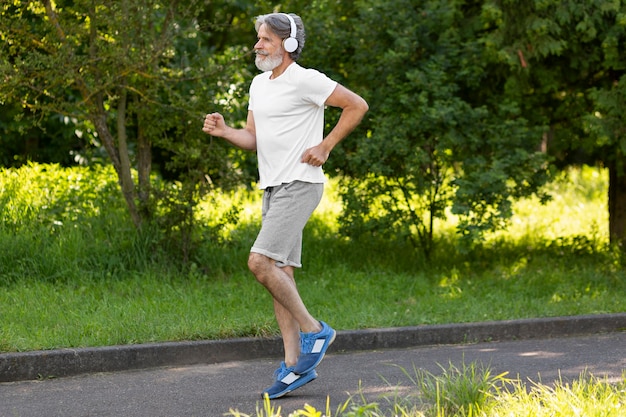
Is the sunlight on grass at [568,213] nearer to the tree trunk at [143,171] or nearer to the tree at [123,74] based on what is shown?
the tree at [123,74]

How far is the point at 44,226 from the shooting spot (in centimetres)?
930

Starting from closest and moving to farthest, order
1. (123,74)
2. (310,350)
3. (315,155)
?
(315,155), (310,350), (123,74)

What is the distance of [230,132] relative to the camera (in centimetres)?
564

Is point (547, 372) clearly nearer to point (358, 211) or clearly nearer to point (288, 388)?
point (288, 388)

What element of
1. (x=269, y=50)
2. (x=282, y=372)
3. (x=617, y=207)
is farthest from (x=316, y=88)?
(x=617, y=207)

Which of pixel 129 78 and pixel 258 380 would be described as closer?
pixel 258 380

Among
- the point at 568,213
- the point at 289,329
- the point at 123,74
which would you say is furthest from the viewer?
the point at 568,213

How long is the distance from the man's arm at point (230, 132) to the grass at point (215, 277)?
174 centimetres

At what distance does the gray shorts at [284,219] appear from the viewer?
538cm

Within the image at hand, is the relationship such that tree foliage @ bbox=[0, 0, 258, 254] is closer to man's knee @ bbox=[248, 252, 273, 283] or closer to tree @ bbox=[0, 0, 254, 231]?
tree @ bbox=[0, 0, 254, 231]

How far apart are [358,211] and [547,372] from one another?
3.71 m

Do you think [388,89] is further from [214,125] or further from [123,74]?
[214,125]

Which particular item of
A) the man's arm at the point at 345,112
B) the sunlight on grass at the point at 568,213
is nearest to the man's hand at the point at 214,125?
the man's arm at the point at 345,112

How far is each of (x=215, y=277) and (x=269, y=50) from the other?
13.2 feet
